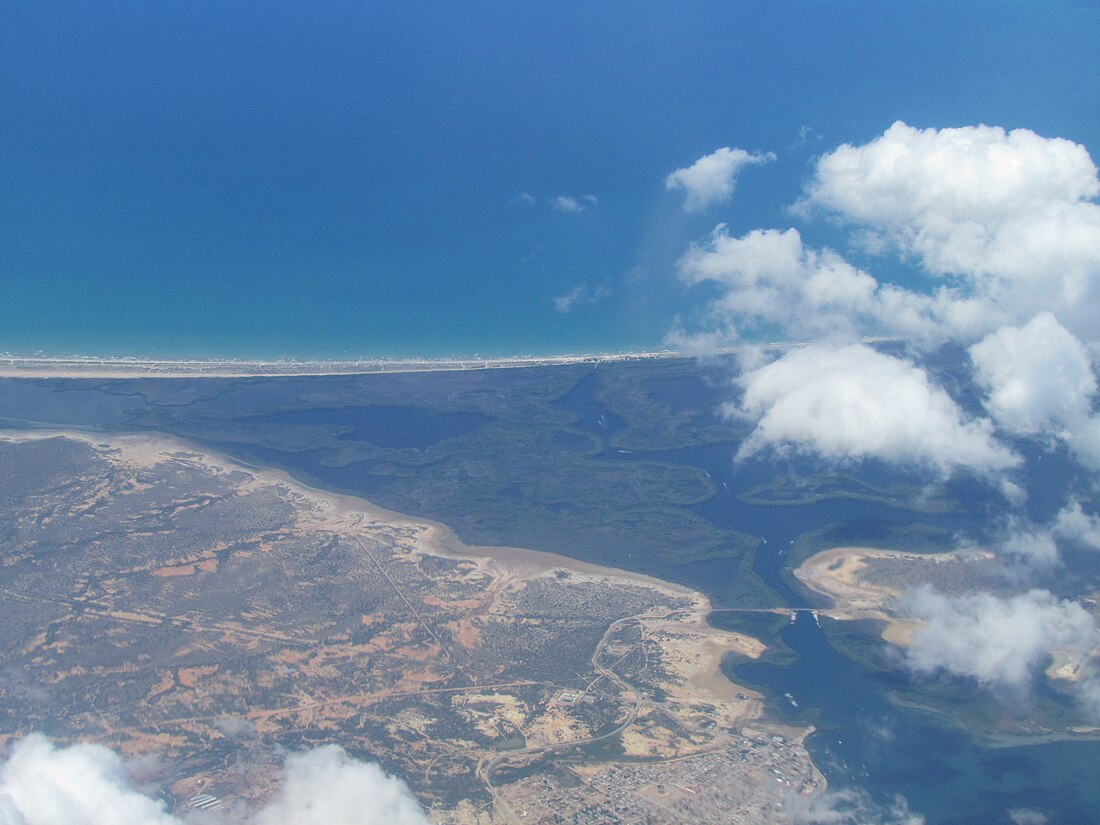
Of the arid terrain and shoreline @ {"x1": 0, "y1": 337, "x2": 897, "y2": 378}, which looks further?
shoreline @ {"x1": 0, "y1": 337, "x2": 897, "y2": 378}

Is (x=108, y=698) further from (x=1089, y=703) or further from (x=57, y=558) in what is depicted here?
(x=1089, y=703)

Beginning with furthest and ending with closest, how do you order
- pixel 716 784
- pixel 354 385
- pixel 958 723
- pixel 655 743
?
pixel 354 385, pixel 958 723, pixel 655 743, pixel 716 784

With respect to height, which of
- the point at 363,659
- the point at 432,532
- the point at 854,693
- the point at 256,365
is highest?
the point at 256,365

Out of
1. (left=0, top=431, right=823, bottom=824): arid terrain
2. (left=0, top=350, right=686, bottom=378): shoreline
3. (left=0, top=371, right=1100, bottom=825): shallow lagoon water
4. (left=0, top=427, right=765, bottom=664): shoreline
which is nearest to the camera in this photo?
(left=0, top=431, right=823, bottom=824): arid terrain

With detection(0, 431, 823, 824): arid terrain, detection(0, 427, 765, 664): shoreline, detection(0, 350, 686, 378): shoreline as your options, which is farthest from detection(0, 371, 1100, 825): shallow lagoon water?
detection(0, 350, 686, 378): shoreline

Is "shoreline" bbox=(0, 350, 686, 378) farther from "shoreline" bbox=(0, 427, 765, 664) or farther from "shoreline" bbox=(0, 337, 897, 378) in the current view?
"shoreline" bbox=(0, 427, 765, 664)

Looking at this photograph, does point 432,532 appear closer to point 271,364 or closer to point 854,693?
point 854,693

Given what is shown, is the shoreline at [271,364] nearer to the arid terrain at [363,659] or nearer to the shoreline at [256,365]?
the shoreline at [256,365]

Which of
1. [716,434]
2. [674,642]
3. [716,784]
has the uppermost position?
[716,434]

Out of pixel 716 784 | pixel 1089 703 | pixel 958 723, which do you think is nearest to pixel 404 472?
pixel 716 784

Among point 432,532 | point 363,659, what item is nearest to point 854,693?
point 363,659

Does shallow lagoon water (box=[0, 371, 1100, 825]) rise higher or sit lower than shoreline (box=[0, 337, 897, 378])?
lower
